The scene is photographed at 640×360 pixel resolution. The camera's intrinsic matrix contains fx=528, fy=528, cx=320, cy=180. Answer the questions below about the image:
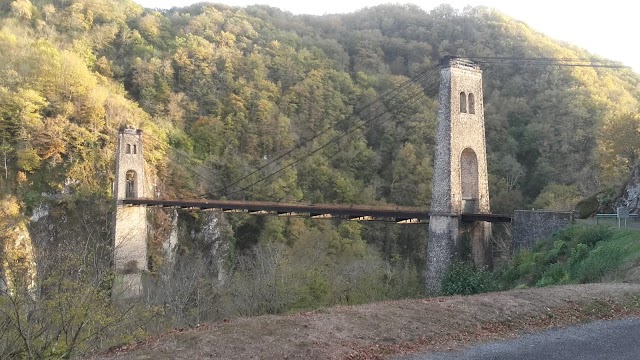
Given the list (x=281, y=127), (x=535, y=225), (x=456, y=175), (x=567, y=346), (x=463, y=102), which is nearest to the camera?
(x=567, y=346)

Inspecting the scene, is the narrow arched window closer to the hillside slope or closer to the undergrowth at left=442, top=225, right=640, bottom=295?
the undergrowth at left=442, top=225, right=640, bottom=295

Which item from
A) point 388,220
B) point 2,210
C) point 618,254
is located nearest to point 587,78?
point 388,220

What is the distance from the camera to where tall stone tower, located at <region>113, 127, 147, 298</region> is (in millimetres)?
25422

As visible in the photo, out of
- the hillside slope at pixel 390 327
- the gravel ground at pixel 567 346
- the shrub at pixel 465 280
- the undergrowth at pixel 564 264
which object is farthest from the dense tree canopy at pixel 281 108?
the gravel ground at pixel 567 346

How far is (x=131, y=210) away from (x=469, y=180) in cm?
1736

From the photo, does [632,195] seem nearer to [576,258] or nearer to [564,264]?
[576,258]

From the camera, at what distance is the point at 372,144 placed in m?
39.4

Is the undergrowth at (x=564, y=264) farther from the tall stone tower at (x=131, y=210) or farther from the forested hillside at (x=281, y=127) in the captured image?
the tall stone tower at (x=131, y=210)

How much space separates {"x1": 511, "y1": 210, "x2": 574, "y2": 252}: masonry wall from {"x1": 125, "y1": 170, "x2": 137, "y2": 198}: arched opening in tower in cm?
1966

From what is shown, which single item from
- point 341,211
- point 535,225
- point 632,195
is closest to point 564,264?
point 535,225

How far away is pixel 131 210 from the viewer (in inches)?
1038

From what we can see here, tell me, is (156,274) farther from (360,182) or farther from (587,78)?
(587,78)

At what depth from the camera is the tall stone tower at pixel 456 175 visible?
1505 centimetres

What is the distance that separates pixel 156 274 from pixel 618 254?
2118 cm
